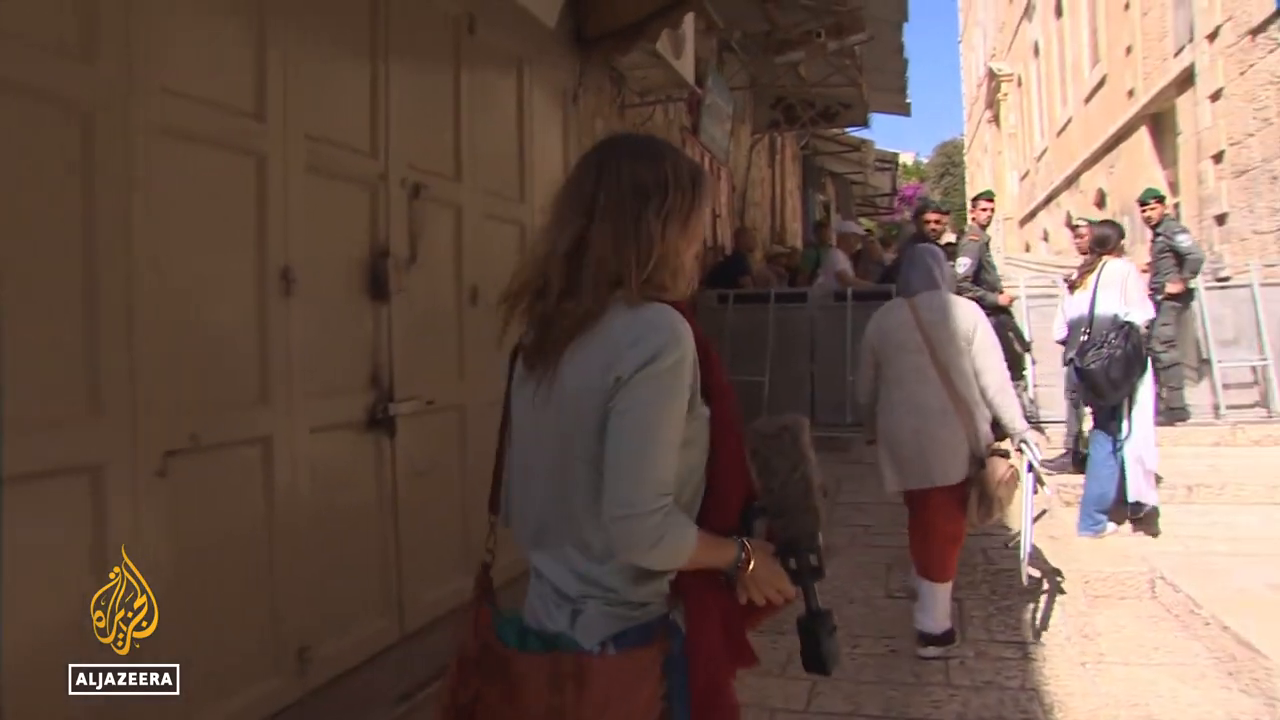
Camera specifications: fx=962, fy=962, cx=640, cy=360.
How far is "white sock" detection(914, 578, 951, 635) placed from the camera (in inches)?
156

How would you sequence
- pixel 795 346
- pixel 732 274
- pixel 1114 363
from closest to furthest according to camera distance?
pixel 1114 363 → pixel 795 346 → pixel 732 274

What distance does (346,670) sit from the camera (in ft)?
11.0

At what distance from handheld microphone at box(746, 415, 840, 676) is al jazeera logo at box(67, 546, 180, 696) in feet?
5.49

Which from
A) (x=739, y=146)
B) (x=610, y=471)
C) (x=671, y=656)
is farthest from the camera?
(x=739, y=146)

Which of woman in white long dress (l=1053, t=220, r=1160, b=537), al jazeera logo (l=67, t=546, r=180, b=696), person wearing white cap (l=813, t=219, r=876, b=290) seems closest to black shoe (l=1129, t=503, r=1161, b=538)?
woman in white long dress (l=1053, t=220, r=1160, b=537)

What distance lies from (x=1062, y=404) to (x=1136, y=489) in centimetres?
324

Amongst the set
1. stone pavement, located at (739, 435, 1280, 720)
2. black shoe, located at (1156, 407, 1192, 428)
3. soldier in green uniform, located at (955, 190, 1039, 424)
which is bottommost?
stone pavement, located at (739, 435, 1280, 720)

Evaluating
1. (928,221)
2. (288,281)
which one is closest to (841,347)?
(928,221)

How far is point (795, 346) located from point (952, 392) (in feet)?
14.1

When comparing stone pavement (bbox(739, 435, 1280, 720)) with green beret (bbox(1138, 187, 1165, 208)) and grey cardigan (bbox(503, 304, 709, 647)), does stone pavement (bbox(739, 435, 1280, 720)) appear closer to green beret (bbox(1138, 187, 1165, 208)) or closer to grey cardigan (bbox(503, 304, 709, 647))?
grey cardigan (bbox(503, 304, 709, 647))

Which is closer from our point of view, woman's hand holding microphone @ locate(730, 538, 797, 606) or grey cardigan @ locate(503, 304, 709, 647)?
grey cardigan @ locate(503, 304, 709, 647)

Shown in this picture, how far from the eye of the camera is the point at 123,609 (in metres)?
2.36

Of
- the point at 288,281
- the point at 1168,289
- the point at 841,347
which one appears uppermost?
the point at 1168,289

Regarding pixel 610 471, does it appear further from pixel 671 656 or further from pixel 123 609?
pixel 123 609
